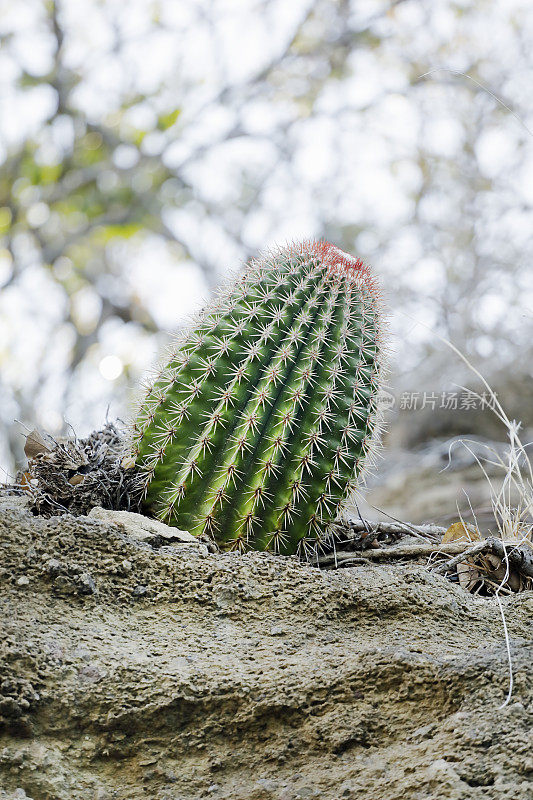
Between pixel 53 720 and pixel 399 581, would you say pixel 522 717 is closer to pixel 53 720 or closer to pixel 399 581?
pixel 399 581

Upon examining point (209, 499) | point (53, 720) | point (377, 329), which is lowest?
point (53, 720)

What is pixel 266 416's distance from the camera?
1.92 m

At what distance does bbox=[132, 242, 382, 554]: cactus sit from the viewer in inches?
73.4

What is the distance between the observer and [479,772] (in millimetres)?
1054

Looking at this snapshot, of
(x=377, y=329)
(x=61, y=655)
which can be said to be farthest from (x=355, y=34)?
(x=61, y=655)

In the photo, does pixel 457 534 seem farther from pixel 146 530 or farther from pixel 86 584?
pixel 86 584

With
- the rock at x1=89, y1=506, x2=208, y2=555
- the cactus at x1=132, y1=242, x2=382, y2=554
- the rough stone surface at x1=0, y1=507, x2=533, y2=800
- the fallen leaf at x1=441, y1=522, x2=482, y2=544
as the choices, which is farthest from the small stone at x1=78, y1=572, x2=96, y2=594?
the fallen leaf at x1=441, y1=522, x2=482, y2=544

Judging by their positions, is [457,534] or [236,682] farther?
[457,534]

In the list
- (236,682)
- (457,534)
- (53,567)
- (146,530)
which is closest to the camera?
(236,682)

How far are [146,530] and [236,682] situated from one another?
505 mm

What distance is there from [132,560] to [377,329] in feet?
3.32

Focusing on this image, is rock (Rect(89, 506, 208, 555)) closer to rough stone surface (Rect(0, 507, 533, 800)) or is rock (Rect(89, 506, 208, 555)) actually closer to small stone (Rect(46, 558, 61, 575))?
rough stone surface (Rect(0, 507, 533, 800))

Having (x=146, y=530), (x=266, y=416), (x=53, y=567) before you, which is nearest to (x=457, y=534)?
(x=266, y=416)

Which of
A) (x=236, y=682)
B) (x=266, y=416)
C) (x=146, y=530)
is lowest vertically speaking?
(x=236, y=682)
